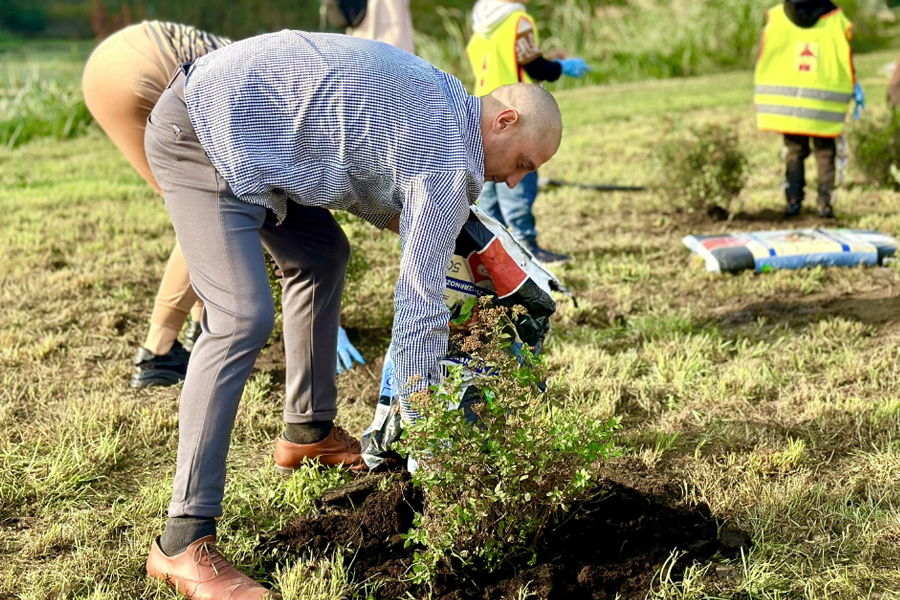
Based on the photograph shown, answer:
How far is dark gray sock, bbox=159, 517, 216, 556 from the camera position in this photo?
2.31 m

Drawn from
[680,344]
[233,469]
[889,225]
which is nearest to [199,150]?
[233,469]

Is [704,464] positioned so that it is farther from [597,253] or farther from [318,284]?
[597,253]

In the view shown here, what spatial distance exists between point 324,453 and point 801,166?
479 centimetres

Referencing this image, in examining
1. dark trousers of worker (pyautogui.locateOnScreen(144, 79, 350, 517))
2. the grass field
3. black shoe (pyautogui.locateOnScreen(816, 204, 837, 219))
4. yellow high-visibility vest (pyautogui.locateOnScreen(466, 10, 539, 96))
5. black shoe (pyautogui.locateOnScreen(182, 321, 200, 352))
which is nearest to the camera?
dark trousers of worker (pyautogui.locateOnScreen(144, 79, 350, 517))

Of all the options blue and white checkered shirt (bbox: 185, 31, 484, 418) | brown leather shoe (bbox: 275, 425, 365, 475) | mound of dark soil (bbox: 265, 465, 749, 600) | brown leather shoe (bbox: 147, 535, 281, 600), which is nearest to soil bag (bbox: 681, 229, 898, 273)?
mound of dark soil (bbox: 265, 465, 749, 600)

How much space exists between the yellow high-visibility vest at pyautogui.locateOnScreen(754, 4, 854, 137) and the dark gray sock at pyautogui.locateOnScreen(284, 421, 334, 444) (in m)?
4.74

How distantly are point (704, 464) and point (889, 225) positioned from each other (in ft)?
12.4

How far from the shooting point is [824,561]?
2.53 m

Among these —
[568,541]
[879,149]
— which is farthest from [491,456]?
[879,149]

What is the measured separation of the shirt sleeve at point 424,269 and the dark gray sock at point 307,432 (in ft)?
2.80

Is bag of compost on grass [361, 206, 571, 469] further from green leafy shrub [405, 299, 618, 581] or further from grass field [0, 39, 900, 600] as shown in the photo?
grass field [0, 39, 900, 600]

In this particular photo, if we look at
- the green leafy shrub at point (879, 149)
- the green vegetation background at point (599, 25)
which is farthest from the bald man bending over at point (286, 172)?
the green vegetation background at point (599, 25)

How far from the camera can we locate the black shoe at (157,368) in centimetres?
381

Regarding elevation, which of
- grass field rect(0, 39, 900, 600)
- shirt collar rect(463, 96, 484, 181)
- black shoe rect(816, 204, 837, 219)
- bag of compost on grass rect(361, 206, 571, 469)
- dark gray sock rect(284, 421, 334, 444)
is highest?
shirt collar rect(463, 96, 484, 181)
